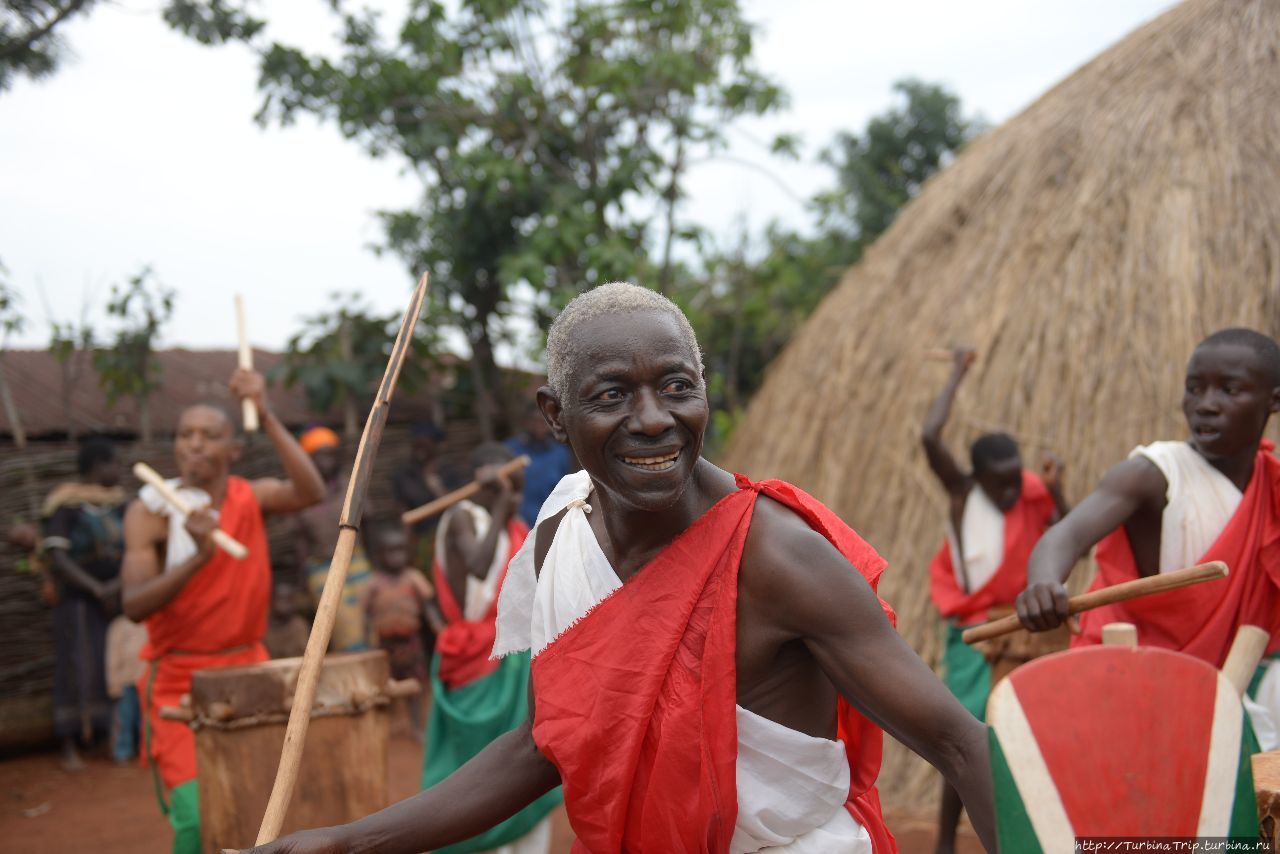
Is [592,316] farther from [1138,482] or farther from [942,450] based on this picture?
[942,450]

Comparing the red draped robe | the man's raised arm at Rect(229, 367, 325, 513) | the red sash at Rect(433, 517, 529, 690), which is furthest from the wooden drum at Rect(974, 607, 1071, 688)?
the red draped robe

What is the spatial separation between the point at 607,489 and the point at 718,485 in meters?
0.21

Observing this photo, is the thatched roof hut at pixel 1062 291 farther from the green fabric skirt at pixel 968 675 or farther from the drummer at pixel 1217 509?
the drummer at pixel 1217 509

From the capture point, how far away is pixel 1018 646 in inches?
203

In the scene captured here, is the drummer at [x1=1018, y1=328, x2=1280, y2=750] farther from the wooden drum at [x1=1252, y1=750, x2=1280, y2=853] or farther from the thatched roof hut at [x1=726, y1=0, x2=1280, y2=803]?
the thatched roof hut at [x1=726, y1=0, x2=1280, y2=803]

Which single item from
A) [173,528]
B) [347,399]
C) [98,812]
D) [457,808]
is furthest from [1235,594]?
[347,399]

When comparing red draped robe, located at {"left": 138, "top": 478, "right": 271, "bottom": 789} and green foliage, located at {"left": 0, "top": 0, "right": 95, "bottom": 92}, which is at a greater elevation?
green foliage, located at {"left": 0, "top": 0, "right": 95, "bottom": 92}

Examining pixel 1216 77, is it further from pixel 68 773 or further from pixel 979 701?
pixel 68 773

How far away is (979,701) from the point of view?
5492mm

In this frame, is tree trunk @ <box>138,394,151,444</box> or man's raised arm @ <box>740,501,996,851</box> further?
tree trunk @ <box>138,394,151,444</box>

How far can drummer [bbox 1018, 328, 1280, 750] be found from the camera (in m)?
3.48

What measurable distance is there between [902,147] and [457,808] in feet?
49.9

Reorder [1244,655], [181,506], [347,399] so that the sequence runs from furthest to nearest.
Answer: [347,399]
[181,506]
[1244,655]

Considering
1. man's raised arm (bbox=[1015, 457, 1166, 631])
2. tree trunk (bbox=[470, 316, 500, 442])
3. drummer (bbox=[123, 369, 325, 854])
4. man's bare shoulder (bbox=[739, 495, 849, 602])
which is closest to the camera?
man's bare shoulder (bbox=[739, 495, 849, 602])
